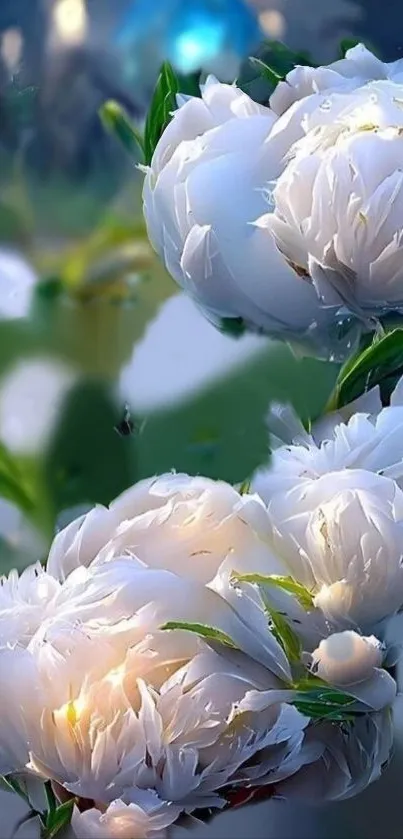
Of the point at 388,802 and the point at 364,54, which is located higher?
the point at 364,54

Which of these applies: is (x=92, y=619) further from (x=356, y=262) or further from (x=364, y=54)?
(x=364, y=54)

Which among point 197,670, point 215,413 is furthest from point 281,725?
point 215,413

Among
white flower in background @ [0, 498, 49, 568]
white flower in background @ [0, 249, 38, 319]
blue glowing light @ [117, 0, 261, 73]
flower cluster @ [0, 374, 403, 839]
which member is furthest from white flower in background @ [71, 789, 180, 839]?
blue glowing light @ [117, 0, 261, 73]

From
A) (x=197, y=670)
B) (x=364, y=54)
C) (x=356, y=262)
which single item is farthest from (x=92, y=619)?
(x=364, y=54)

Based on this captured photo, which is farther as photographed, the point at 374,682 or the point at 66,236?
the point at 66,236

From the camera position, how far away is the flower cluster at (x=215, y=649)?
29 cm

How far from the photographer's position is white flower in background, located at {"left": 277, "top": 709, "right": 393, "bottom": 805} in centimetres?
32

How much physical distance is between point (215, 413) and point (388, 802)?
0.15 metres

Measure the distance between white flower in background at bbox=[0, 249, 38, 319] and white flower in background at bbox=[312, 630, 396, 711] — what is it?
217 mm

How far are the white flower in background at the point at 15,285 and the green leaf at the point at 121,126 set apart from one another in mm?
70

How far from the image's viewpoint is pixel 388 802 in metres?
0.33

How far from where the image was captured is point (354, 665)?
0.30 metres

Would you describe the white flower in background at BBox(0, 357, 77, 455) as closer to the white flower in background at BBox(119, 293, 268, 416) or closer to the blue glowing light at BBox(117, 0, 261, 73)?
the white flower in background at BBox(119, 293, 268, 416)

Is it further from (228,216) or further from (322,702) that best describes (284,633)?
(228,216)
